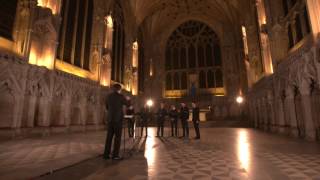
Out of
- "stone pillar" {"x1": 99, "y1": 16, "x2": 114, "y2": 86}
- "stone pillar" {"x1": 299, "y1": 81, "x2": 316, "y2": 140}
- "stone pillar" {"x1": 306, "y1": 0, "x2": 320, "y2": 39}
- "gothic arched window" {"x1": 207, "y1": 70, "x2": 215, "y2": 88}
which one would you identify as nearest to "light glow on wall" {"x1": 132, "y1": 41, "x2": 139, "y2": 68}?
"stone pillar" {"x1": 99, "y1": 16, "x2": 114, "y2": 86}

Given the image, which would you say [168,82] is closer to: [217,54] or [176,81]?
[176,81]

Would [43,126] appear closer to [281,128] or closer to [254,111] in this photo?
[281,128]

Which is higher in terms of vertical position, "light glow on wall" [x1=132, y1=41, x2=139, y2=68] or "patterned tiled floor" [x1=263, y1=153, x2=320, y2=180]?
"light glow on wall" [x1=132, y1=41, x2=139, y2=68]

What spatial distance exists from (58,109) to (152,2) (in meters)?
19.3

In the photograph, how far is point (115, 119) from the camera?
469 centimetres

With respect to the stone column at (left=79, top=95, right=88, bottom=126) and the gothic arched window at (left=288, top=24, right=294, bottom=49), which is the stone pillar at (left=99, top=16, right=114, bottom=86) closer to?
the stone column at (left=79, top=95, right=88, bottom=126)

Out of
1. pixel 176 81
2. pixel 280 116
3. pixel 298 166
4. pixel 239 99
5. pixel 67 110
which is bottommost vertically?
pixel 298 166

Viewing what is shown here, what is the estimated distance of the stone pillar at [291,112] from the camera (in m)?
10.00

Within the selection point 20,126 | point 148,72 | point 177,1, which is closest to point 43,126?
point 20,126

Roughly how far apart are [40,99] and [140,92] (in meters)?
16.6

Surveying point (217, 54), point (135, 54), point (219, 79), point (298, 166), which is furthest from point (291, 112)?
point (217, 54)

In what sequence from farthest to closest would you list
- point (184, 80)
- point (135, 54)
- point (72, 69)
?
point (184, 80) → point (135, 54) → point (72, 69)

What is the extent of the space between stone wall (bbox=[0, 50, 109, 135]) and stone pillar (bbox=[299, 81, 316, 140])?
1350cm

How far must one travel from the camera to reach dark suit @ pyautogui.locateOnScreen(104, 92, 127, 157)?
15.4ft
